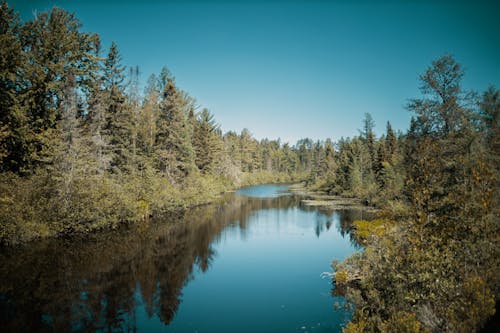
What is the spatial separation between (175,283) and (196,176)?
27430 mm

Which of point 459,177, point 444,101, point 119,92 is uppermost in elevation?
point 119,92

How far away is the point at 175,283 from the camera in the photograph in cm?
1341

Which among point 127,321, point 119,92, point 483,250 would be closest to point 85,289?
point 127,321

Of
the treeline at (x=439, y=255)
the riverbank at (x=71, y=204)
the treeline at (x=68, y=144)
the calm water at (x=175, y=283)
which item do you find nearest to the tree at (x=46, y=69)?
the treeline at (x=68, y=144)

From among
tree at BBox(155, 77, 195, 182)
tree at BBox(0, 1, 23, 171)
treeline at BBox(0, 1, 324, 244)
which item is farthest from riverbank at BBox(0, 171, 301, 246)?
tree at BBox(155, 77, 195, 182)

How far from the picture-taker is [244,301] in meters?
11.9

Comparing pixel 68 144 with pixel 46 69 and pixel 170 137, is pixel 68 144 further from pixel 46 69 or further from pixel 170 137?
pixel 170 137

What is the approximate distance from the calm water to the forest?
232cm

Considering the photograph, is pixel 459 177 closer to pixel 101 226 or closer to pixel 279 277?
pixel 279 277

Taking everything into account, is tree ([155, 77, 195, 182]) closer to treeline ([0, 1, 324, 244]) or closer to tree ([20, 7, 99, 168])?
treeline ([0, 1, 324, 244])

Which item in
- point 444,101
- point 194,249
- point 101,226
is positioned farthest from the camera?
point 101,226

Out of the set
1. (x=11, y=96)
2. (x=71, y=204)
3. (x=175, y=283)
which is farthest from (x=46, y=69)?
(x=175, y=283)

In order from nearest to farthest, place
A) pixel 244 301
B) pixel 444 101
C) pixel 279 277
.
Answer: pixel 244 301 → pixel 279 277 → pixel 444 101

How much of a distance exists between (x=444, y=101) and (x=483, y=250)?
12.9 m
